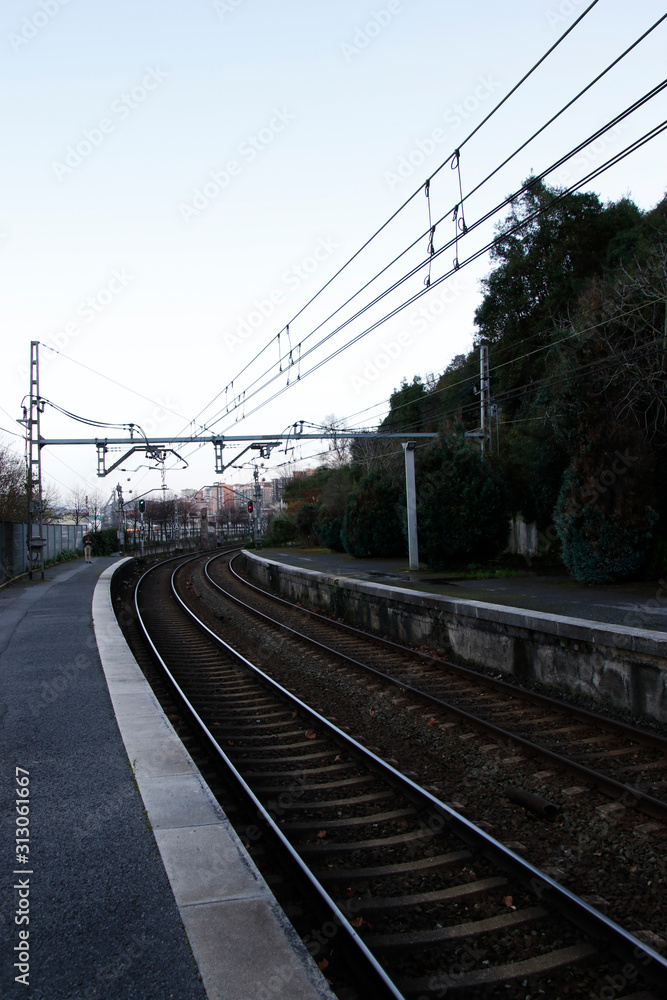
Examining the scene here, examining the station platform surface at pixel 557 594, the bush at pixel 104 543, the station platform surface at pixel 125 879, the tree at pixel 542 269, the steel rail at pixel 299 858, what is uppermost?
the tree at pixel 542 269

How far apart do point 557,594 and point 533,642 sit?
4.12 metres

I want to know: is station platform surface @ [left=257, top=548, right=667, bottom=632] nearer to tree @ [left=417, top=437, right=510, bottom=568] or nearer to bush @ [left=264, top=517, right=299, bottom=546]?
tree @ [left=417, top=437, right=510, bottom=568]

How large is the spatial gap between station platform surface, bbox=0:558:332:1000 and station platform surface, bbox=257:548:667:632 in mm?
6494

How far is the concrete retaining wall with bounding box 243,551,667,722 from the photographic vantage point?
7.55 m

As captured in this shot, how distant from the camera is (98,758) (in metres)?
5.56

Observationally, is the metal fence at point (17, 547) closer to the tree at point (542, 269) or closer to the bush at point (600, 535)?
the bush at point (600, 535)

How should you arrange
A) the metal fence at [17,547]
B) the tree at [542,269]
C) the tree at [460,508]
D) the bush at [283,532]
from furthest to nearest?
1. the bush at [283,532]
2. the tree at [542,269]
3. the metal fence at [17,547]
4. the tree at [460,508]

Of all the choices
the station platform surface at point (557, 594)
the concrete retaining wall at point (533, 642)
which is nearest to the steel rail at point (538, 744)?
the concrete retaining wall at point (533, 642)

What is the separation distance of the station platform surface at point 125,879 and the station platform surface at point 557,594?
6494 mm

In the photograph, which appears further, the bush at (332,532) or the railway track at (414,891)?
the bush at (332,532)

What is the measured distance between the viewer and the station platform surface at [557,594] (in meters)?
10.1

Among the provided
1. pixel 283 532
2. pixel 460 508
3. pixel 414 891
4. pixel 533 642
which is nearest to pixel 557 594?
pixel 533 642

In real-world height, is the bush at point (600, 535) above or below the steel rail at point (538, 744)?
above

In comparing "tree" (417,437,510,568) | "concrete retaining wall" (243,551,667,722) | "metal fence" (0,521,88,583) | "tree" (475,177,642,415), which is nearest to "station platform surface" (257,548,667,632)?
"concrete retaining wall" (243,551,667,722)
